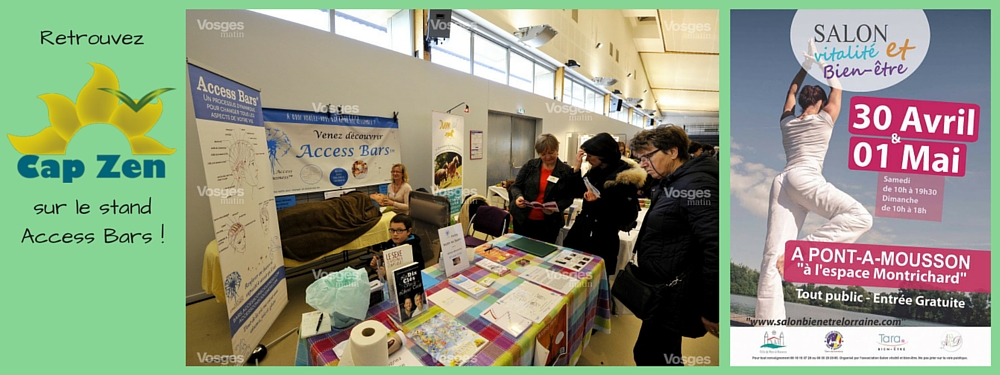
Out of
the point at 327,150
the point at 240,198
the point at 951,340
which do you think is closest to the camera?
the point at 951,340

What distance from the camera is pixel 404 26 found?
369cm

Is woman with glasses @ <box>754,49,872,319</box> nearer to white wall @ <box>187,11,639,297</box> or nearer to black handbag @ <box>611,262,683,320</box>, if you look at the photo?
black handbag @ <box>611,262,683,320</box>

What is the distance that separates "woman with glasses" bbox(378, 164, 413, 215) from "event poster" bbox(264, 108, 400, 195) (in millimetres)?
178

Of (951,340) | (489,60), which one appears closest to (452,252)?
(951,340)

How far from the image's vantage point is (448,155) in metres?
4.09

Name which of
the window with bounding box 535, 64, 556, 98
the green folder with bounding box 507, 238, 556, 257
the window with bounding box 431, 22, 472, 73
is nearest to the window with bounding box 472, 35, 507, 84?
the window with bounding box 431, 22, 472, 73

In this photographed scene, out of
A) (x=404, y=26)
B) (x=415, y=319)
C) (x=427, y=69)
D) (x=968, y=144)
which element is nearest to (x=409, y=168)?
(x=427, y=69)

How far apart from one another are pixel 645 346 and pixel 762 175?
33.1 inches

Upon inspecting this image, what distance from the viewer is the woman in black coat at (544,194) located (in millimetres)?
2385

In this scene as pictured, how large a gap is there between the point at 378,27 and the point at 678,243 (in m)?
3.82

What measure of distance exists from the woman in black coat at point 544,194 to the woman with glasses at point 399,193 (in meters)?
1.48

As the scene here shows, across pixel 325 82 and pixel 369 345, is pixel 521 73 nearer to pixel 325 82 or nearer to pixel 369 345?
pixel 325 82

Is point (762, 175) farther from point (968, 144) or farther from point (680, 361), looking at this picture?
point (680, 361)
